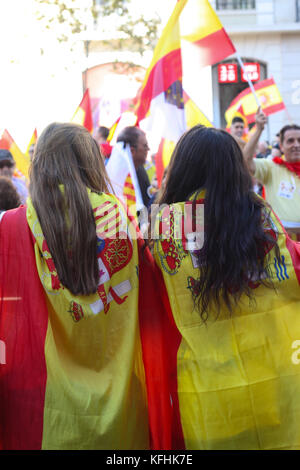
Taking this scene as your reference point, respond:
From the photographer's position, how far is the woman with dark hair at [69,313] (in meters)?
2.28

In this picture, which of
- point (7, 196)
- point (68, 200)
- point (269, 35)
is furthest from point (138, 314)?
point (269, 35)

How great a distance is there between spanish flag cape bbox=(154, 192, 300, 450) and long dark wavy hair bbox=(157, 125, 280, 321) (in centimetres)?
5

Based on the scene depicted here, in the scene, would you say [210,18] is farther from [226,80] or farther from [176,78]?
[226,80]

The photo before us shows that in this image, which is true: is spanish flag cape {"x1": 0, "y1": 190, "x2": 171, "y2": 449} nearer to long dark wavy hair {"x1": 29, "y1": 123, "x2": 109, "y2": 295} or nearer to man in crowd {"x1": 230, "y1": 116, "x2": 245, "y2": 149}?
long dark wavy hair {"x1": 29, "y1": 123, "x2": 109, "y2": 295}

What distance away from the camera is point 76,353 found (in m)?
2.35

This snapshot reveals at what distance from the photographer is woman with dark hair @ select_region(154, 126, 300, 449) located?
226 centimetres

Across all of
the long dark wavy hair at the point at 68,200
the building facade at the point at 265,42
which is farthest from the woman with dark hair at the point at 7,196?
the building facade at the point at 265,42

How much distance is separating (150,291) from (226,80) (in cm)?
1865

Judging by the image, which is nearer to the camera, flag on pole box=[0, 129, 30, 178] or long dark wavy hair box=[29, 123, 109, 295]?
long dark wavy hair box=[29, 123, 109, 295]

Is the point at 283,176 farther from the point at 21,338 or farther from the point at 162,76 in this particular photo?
the point at 21,338

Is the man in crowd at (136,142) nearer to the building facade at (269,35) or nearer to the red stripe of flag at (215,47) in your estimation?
the red stripe of flag at (215,47)

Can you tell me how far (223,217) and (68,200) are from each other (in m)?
0.61

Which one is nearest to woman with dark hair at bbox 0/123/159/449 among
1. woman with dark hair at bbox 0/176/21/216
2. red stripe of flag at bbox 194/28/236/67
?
woman with dark hair at bbox 0/176/21/216

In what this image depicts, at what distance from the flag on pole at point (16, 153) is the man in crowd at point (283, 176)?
2.65 metres
